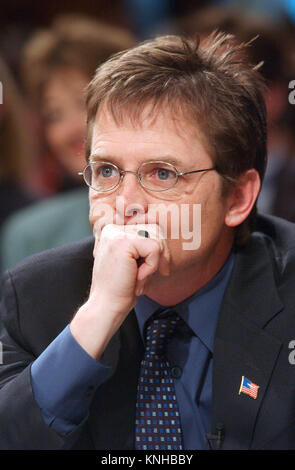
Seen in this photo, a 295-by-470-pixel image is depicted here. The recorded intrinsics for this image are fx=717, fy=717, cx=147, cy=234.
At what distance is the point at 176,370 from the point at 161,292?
204 mm

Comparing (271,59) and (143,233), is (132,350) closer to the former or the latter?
(143,233)

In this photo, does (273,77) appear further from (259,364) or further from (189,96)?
(259,364)

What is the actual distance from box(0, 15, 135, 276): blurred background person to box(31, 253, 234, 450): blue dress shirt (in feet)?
A: 3.40

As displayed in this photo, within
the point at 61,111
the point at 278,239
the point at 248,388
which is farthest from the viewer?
the point at 61,111

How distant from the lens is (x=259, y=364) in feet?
5.51

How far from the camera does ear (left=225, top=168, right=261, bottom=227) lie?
1.87 meters

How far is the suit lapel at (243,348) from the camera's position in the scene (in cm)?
161

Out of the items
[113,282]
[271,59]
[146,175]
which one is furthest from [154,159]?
[271,59]

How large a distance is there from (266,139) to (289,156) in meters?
0.91

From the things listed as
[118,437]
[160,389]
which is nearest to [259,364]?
[160,389]

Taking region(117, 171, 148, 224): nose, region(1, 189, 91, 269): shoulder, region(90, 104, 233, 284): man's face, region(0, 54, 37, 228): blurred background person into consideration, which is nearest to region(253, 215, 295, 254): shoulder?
region(90, 104, 233, 284): man's face

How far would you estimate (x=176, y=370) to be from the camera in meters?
1.73
